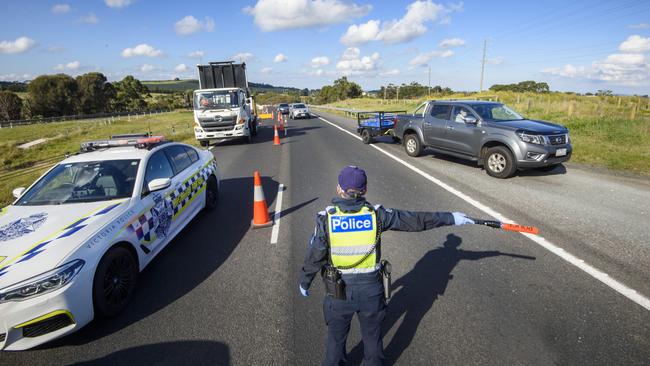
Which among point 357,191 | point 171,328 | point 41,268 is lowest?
point 171,328

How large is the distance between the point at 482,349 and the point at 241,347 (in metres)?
2.07

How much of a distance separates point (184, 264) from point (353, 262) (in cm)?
300

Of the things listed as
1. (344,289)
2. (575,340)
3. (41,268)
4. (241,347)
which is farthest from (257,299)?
(575,340)

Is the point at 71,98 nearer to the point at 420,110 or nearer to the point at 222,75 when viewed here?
the point at 222,75

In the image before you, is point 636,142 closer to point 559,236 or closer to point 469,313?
point 559,236

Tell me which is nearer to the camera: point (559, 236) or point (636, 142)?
point (559, 236)

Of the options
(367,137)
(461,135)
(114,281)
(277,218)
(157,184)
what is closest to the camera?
(114,281)

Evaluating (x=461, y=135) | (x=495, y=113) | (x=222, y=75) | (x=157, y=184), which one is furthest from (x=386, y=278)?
(x=222, y=75)

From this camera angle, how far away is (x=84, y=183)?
14.5 ft

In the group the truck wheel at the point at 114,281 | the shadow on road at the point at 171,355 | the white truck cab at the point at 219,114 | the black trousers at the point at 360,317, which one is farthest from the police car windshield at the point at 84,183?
the white truck cab at the point at 219,114

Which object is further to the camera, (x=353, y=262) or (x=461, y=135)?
(x=461, y=135)

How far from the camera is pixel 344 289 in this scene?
2.40 meters

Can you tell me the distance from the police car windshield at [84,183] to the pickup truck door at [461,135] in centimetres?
784

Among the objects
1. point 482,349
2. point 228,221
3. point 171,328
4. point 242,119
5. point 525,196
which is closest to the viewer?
point 482,349
